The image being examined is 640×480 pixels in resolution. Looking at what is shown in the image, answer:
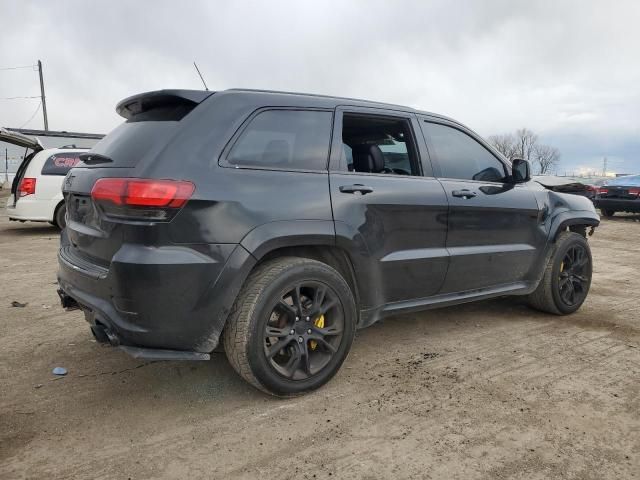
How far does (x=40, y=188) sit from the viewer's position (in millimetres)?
9492

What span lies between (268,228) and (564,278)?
3211 millimetres

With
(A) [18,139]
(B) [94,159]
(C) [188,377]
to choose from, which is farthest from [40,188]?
(C) [188,377]

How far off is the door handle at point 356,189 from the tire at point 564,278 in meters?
2.27

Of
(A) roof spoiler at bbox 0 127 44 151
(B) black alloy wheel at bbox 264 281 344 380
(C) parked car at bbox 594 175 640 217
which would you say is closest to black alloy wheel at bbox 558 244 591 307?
(B) black alloy wheel at bbox 264 281 344 380

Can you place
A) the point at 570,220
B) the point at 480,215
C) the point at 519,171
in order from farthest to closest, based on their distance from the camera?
the point at 570,220 < the point at 519,171 < the point at 480,215

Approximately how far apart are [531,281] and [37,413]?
3825 mm

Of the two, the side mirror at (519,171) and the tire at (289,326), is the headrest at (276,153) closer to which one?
the tire at (289,326)

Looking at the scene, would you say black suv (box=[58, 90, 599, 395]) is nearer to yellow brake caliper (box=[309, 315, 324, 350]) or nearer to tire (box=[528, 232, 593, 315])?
yellow brake caliper (box=[309, 315, 324, 350])

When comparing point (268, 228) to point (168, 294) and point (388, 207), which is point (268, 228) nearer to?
point (168, 294)

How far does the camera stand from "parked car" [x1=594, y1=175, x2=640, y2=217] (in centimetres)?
1434

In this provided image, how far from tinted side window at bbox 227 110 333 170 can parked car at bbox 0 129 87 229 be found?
7.87 meters

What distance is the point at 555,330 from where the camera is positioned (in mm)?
4234

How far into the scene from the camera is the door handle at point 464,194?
3.68 metres

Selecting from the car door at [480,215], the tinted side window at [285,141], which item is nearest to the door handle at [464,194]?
the car door at [480,215]
